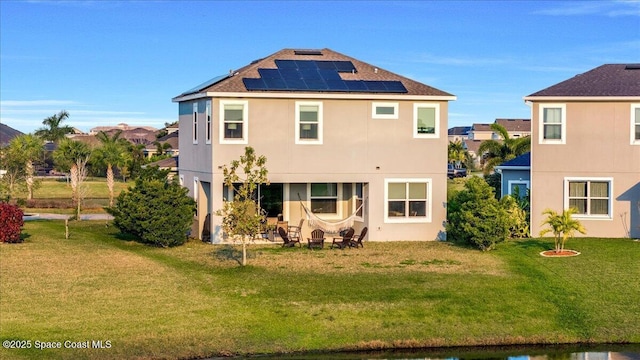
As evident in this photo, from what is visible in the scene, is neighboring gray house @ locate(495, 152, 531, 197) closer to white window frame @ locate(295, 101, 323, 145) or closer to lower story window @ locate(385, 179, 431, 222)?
lower story window @ locate(385, 179, 431, 222)

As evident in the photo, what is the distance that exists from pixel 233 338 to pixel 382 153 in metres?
14.7

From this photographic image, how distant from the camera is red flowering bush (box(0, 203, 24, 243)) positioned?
94.9ft

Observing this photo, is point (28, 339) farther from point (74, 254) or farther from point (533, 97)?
point (533, 97)

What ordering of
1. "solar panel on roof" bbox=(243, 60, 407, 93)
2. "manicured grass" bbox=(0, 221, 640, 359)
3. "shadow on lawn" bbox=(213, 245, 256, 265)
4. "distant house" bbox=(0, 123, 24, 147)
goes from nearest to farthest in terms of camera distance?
1. "manicured grass" bbox=(0, 221, 640, 359)
2. "shadow on lawn" bbox=(213, 245, 256, 265)
3. "solar panel on roof" bbox=(243, 60, 407, 93)
4. "distant house" bbox=(0, 123, 24, 147)

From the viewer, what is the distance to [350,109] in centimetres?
3072

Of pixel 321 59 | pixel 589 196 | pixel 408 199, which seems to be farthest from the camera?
pixel 321 59

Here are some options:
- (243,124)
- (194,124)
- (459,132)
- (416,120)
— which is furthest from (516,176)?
(459,132)

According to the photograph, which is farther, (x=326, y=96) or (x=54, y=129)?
(x=54, y=129)

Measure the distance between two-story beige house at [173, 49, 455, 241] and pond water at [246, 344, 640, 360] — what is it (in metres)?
13.0

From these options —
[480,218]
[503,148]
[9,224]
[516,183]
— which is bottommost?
[9,224]

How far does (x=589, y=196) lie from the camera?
31.1 meters

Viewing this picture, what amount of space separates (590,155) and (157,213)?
1675 centimetres

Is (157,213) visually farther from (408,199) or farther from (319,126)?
(408,199)

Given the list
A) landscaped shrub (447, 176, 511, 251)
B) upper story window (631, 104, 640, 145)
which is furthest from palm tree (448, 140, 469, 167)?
landscaped shrub (447, 176, 511, 251)
